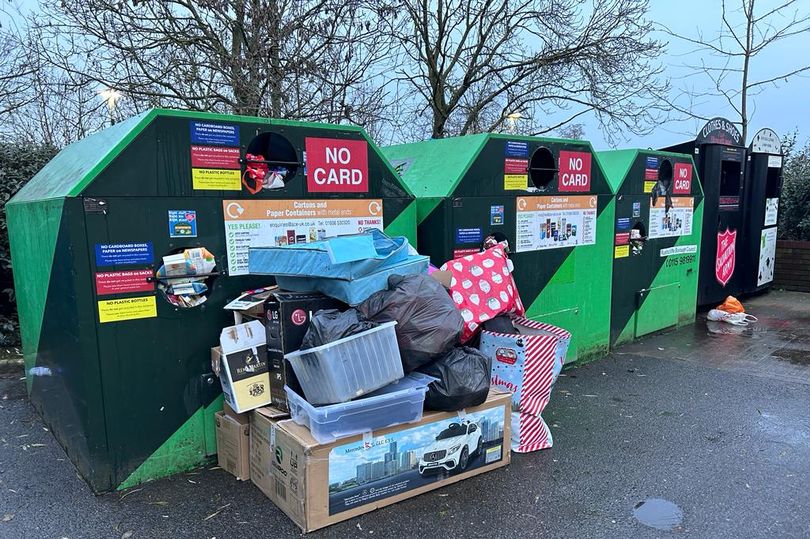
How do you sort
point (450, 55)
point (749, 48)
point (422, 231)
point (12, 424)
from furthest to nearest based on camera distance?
point (450, 55)
point (749, 48)
point (422, 231)
point (12, 424)

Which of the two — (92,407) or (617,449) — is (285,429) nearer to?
(92,407)

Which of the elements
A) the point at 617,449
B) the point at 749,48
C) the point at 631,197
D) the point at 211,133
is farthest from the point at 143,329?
the point at 749,48

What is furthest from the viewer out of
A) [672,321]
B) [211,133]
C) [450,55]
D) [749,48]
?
[450,55]

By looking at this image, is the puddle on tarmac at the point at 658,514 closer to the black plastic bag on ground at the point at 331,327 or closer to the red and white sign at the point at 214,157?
the black plastic bag on ground at the point at 331,327

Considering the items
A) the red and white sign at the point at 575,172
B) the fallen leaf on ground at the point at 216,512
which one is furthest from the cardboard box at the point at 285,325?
the red and white sign at the point at 575,172

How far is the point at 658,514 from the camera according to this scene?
2840 mm

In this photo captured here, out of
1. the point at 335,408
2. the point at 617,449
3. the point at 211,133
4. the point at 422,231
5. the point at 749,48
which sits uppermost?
the point at 749,48

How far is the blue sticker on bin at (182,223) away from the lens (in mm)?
Answer: 3043

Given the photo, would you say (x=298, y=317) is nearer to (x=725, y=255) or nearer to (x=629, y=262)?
(x=629, y=262)

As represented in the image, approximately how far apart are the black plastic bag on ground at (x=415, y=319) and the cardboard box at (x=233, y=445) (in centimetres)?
97

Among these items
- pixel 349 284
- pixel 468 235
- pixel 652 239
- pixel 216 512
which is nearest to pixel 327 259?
pixel 349 284

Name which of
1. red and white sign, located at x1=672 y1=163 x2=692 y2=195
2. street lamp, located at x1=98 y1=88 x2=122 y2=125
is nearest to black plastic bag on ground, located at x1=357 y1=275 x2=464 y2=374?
red and white sign, located at x1=672 y1=163 x2=692 y2=195

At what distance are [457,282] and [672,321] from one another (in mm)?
4155

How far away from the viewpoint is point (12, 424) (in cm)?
411
